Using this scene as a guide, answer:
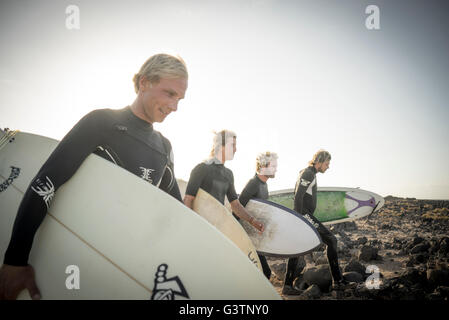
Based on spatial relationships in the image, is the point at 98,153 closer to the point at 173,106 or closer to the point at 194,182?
the point at 173,106

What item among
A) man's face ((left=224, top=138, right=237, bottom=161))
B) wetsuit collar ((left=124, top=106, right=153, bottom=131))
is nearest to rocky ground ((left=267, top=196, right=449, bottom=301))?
man's face ((left=224, top=138, right=237, bottom=161))

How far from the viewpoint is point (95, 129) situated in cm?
115

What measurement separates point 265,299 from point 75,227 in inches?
41.4

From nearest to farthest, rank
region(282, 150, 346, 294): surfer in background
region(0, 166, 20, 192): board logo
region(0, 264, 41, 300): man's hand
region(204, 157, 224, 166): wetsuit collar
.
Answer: region(0, 264, 41, 300): man's hand
region(0, 166, 20, 192): board logo
region(204, 157, 224, 166): wetsuit collar
region(282, 150, 346, 294): surfer in background

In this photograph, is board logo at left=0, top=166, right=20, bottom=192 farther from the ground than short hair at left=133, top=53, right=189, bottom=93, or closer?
closer

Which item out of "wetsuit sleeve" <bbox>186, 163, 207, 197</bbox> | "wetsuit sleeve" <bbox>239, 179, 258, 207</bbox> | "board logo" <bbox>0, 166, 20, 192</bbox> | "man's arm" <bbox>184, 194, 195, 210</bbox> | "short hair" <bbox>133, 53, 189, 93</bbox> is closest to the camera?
"short hair" <bbox>133, 53, 189, 93</bbox>

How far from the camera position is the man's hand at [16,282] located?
82 cm

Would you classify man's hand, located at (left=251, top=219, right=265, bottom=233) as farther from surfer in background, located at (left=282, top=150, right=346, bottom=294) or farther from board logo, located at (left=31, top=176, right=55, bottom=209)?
board logo, located at (left=31, top=176, right=55, bottom=209)

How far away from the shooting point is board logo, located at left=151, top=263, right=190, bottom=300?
38.2 inches

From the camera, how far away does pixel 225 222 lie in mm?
2285

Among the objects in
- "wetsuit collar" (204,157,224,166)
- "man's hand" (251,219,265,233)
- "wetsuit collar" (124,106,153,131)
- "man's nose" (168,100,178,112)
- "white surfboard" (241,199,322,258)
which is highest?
"man's nose" (168,100,178,112)

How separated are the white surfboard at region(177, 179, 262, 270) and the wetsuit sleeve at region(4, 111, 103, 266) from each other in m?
1.51

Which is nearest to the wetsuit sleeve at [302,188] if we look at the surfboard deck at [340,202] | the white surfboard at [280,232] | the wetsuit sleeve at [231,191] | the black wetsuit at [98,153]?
the white surfboard at [280,232]
